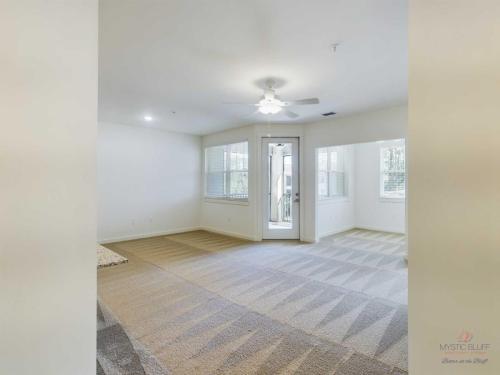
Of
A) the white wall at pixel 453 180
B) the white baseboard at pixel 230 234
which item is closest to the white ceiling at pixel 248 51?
the white wall at pixel 453 180

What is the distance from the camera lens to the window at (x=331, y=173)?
240 inches

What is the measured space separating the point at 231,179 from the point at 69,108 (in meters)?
5.51

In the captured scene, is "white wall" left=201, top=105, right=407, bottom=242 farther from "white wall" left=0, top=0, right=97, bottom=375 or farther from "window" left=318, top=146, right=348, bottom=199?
"white wall" left=0, top=0, right=97, bottom=375

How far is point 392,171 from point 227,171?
443 centimetres

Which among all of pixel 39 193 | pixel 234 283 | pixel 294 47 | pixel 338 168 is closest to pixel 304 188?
pixel 338 168

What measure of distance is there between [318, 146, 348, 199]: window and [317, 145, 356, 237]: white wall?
0.50 feet

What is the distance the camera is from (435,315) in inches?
32.2

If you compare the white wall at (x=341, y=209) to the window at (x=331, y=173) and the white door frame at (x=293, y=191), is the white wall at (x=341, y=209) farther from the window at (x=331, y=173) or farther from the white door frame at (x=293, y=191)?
the white door frame at (x=293, y=191)

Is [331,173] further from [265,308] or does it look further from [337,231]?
[265,308]

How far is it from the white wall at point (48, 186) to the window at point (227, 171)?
5.10 m

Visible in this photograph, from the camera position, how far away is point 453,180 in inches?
31.3

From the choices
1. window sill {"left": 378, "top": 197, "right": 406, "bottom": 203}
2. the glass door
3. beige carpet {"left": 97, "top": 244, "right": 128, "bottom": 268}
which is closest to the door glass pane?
the glass door

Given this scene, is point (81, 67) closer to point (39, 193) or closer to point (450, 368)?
point (39, 193)

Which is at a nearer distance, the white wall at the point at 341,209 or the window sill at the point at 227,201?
the window sill at the point at 227,201
